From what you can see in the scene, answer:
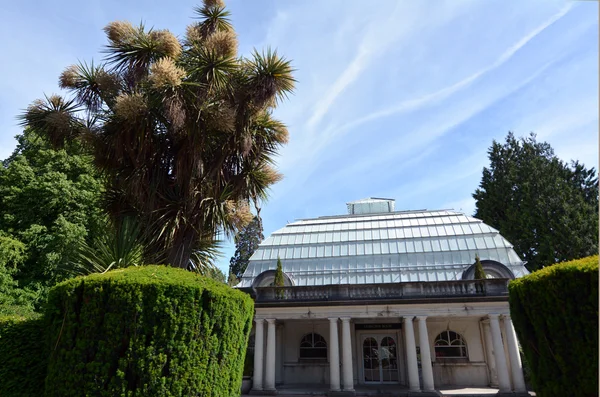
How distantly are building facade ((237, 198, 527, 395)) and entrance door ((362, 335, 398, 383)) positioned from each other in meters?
0.05

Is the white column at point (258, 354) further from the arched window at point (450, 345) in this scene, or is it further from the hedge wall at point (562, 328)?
the hedge wall at point (562, 328)

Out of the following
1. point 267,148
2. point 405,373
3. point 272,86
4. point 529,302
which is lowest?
point 405,373

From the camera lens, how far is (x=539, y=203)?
32.0 metres

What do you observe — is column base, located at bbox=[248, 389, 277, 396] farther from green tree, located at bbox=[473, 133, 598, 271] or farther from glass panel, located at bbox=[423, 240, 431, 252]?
green tree, located at bbox=[473, 133, 598, 271]

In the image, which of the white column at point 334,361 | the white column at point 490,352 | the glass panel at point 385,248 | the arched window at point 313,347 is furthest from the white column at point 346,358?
the white column at point 490,352

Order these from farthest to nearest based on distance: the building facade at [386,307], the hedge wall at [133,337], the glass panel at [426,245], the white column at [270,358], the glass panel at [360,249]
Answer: the glass panel at [360,249]
the glass panel at [426,245]
the white column at [270,358]
the building facade at [386,307]
the hedge wall at [133,337]

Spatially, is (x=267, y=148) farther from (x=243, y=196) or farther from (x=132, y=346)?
(x=132, y=346)

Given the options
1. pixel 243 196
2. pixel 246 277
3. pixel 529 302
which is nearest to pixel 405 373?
pixel 246 277

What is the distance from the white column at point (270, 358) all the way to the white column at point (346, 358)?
3.36 m

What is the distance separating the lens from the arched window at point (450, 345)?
66.8 feet

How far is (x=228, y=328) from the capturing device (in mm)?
6496

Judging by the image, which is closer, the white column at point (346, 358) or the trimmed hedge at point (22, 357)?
the trimmed hedge at point (22, 357)

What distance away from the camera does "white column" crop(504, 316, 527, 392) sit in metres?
16.0

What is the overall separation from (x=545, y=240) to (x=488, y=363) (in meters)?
Answer: 15.8
